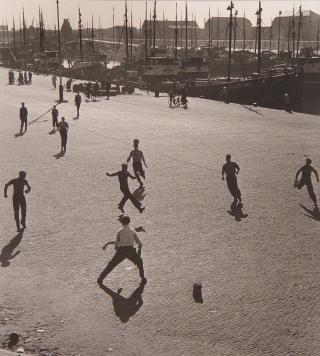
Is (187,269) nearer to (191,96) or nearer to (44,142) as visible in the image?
(44,142)

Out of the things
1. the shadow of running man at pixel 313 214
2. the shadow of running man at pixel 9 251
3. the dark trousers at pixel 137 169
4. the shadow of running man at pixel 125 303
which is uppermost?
the dark trousers at pixel 137 169

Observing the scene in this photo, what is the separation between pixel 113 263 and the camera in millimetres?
9859

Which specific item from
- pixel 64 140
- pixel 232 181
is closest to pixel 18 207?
pixel 232 181

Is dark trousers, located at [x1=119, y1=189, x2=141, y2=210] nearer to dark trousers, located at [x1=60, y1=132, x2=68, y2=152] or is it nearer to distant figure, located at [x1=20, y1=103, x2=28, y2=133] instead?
dark trousers, located at [x1=60, y1=132, x2=68, y2=152]

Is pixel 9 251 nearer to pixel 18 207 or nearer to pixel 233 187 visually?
pixel 18 207

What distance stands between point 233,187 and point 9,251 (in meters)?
6.53

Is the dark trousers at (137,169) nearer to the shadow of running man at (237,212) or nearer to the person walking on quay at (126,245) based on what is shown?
the shadow of running man at (237,212)

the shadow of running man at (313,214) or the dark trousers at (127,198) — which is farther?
the dark trousers at (127,198)

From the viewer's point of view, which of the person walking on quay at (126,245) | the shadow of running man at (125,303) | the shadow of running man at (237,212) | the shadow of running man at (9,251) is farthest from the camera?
the shadow of running man at (237,212)

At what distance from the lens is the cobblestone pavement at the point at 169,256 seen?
8.33 meters

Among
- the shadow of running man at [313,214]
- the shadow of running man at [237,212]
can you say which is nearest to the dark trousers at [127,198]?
the shadow of running man at [237,212]

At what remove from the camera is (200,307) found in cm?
920

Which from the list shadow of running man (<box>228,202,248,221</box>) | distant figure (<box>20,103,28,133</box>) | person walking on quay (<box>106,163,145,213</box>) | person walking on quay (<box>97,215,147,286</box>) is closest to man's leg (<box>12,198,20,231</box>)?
person walking on quay (<box>106,163,145,213</box>)

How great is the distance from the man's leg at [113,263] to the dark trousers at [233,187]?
6144 millimetres
